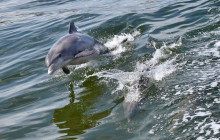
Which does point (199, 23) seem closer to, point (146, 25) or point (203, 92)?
point (146, 25)

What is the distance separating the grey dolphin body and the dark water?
437 millimetres

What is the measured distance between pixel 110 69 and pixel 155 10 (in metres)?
6.33

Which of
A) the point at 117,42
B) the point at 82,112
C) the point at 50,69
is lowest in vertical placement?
the point at 82,112

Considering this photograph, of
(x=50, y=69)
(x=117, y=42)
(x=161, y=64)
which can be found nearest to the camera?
(x=50, y=69)

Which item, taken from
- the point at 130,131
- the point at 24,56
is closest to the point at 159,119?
the point at 130,131

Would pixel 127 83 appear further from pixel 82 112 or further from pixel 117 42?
pixel 117 42

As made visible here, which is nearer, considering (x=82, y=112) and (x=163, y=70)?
(x=82, y=112)

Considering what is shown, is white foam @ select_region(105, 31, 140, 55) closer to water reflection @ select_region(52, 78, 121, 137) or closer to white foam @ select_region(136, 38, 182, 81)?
white foam @ select_region(136, 38, 182, 81)

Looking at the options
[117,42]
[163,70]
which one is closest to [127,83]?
[163,70]

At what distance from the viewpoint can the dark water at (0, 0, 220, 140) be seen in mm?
5164

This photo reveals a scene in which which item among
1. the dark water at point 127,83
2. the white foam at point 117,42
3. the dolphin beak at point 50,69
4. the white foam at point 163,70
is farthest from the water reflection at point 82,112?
the white foam at point 117,42

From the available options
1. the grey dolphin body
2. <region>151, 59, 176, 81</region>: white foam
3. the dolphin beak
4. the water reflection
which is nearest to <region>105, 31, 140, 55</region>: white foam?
the grey dolphin body

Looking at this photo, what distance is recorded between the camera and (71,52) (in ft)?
23.9

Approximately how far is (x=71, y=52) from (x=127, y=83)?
144 cm
